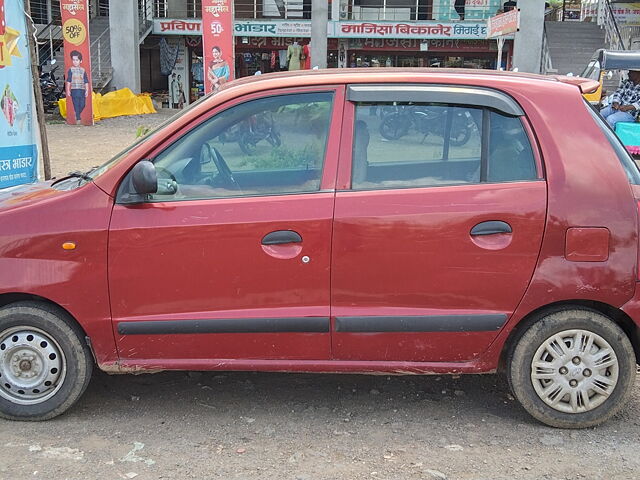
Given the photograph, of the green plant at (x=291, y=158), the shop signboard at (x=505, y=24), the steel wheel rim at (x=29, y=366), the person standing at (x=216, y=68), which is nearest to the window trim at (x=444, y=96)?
the green plant at (x=291, y=158)

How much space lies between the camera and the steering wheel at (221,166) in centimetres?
361

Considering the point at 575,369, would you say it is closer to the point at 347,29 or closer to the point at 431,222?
the point at 431,222

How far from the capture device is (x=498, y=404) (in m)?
4.01

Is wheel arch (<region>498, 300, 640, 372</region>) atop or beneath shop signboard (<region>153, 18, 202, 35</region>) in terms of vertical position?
beneath

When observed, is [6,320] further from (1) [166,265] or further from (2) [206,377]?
(2) [206,377]

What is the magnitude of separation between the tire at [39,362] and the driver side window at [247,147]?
89 centimetres

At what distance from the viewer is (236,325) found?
3506 millimetres

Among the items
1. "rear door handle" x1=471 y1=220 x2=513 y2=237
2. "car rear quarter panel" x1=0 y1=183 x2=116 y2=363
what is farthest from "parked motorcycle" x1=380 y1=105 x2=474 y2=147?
"car rear quarter panel" x1=0 y1=183 x2=116 y2=363

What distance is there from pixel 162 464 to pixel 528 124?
2485mm

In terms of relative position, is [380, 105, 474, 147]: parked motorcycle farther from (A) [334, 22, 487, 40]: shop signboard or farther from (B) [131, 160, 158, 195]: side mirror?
(A) [334, 22, 487, 40]: shop signboard

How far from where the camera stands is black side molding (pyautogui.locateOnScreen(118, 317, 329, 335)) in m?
3.49

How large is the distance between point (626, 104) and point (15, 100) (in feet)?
40.2

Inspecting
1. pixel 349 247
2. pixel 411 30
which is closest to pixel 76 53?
pixel 411 30

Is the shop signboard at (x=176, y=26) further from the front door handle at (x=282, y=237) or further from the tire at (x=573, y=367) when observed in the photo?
the tire at (x=573, y=367)
